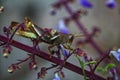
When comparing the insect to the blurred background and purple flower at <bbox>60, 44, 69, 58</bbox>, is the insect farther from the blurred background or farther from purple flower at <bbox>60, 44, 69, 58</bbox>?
the blurred background

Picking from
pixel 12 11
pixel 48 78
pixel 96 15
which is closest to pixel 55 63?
pixel 48 78

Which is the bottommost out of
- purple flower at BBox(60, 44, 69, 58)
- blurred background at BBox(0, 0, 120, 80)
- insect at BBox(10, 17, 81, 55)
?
blurred background at BBox(0, 0, 120, 80)

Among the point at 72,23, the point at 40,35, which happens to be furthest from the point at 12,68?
the point at 72,23

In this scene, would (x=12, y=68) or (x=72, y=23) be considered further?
(x=72, y=23)

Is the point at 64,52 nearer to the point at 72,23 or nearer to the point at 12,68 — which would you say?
the point at 12,68

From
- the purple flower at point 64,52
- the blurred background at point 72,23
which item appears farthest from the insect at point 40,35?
the blurred background at point 72,23

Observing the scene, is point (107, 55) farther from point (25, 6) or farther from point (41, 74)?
point (25, 6)

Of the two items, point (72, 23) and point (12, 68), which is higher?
point (12, 68)

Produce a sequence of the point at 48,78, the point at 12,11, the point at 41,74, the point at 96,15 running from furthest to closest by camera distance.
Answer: the point at 96,15, the point at 12,11, the point at 48,78, the point at 41,74

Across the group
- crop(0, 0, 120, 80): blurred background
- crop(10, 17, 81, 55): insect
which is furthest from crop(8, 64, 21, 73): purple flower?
crop(0, 0, 120, 80): blurred background
